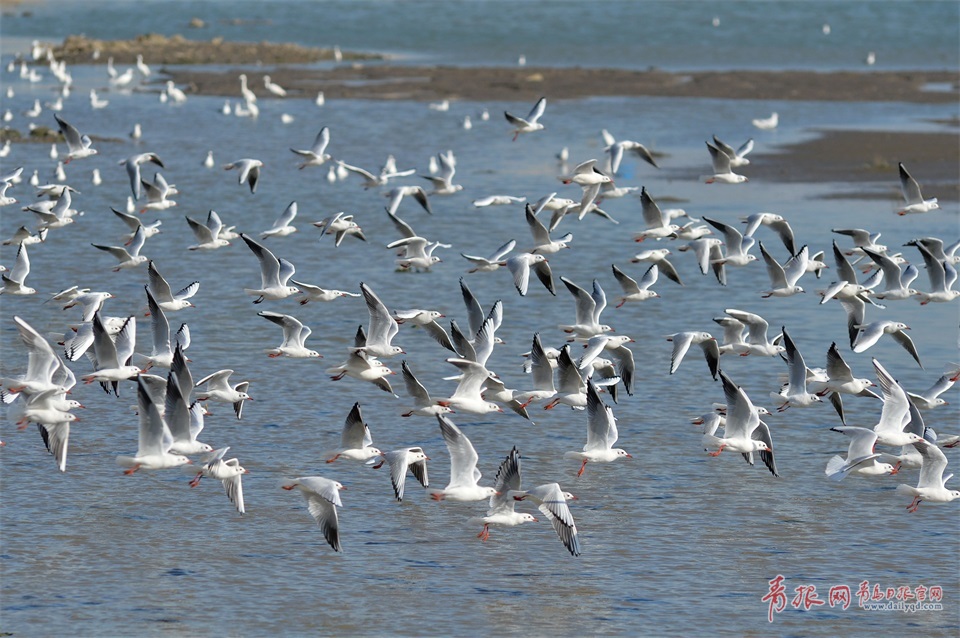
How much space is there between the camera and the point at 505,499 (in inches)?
685

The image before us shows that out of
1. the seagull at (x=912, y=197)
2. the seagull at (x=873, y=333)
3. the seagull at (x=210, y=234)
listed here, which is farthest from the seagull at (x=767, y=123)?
the seagull at (x=873, y=333)

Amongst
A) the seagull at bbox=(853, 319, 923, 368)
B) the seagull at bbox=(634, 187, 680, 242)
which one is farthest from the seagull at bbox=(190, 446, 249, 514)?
the seagull at bbox=(634, 187, 680, 242)

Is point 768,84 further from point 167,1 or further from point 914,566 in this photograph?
point 167,1

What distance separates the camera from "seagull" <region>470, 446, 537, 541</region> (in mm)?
17000

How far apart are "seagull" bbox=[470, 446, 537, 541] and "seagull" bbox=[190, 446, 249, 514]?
9.57 ft

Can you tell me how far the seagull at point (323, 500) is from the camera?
17.0 metres

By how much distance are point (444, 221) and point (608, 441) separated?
67.9 ft

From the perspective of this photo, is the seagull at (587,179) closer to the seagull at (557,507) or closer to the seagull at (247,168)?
the seagull at (247,168)

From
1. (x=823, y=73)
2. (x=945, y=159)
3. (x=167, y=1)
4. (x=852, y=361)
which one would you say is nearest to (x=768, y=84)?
(x=823, y=73)

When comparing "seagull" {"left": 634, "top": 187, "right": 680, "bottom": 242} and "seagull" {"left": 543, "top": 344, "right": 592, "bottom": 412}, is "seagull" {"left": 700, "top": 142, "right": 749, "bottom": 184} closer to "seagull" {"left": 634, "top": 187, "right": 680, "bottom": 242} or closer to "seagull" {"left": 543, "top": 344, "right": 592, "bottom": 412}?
"seagull" {"left": 634, "top": 187, "right": 680, "bottom": 242}

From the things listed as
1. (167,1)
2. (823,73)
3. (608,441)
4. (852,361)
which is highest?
(608,441)

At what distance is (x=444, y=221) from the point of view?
3938 centimetres

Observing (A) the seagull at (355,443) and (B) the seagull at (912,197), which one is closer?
(A) the seagull at (355,443)

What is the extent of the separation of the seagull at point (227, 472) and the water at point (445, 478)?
2.11 feet
